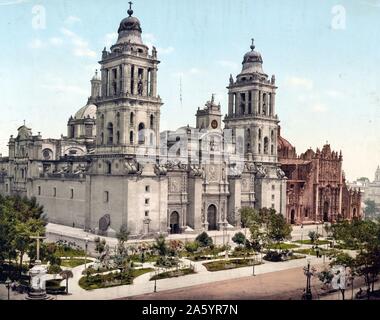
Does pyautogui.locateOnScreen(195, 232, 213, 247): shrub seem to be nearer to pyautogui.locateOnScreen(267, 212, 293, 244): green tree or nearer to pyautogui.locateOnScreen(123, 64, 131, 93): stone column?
pyautogui.locateOnScreen(267, 212, 293, 244): green tree

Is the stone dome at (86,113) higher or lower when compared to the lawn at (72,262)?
higher

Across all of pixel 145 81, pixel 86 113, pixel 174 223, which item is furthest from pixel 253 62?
pixel 86 113

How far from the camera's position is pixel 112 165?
56.2 m

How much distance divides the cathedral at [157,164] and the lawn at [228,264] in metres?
12.5

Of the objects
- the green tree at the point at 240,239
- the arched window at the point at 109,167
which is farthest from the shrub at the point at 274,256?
the arched window at the point at 109,167

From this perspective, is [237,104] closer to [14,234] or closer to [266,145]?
[266,145]

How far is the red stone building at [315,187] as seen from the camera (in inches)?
2992

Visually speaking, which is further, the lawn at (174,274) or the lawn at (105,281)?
the lawn at (174,274)

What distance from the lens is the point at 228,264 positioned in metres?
44.7

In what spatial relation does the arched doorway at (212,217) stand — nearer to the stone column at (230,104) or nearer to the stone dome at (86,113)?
the stone column at (230,104)

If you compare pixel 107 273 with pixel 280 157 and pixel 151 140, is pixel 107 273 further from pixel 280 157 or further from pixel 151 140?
pixel 280 157

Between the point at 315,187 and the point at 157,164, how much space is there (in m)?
30.8
